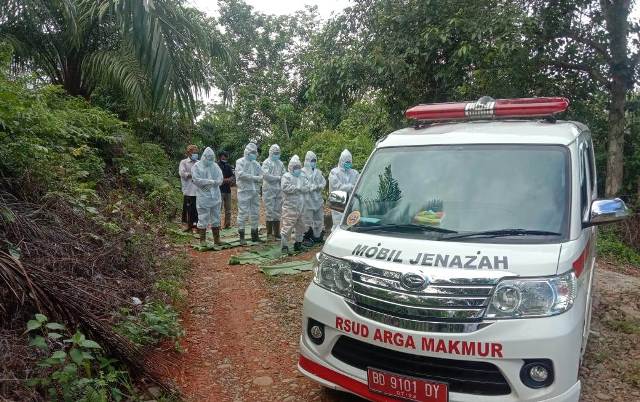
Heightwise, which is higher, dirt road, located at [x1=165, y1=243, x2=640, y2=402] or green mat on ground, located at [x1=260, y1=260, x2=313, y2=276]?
green mat on ground, located at [x1=260, y1=260, x2=313, y2=276]

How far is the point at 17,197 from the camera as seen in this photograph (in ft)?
16.3

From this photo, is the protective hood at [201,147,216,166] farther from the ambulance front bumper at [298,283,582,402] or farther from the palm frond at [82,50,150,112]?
the ambulance front bumper at [298,283,582,402]

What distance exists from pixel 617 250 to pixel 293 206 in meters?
6.04

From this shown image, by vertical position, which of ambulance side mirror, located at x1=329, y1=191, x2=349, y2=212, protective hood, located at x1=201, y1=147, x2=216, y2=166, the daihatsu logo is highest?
protective hood, located at x1=201, y1=147, x2=216, y2=166

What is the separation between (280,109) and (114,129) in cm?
1028

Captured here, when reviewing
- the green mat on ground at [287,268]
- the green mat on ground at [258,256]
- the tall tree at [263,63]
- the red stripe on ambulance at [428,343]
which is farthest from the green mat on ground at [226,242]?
the tall tree at [263,63]

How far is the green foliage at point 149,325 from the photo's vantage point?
3947 millimetres

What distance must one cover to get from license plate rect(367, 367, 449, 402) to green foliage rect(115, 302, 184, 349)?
6.31 feet

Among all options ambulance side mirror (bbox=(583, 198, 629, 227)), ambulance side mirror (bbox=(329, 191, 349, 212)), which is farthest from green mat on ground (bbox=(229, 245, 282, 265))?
ambulance side mirror (bbox=(583, 198, 629, 227))

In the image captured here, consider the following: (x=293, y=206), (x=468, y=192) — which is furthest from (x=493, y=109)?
(x=293, y=206)

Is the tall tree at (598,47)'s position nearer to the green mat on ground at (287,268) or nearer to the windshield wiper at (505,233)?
the green mat on ground at (287,268)

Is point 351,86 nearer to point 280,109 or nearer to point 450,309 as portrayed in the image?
point 450,309

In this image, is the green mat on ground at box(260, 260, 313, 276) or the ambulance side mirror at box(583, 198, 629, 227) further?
the green mat on ground at box(260, 260, 313, 276)

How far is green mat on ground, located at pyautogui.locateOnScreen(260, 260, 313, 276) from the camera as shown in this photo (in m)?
7.17
